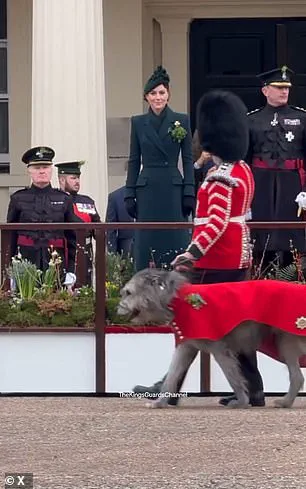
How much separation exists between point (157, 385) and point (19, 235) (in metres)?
2.18

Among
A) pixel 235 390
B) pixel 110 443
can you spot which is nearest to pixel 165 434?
pixel 110 443

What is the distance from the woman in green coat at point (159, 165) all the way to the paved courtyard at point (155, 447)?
2.68 m

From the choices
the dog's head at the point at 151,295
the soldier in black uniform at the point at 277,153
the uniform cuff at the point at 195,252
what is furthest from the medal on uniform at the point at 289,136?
the dog's head at the point at 151,295

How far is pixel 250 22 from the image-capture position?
57.7 feet

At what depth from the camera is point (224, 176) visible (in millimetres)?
9594

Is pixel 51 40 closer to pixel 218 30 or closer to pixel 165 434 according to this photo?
pixel 218 30

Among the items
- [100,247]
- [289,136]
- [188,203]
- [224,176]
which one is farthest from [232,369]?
[188,203]

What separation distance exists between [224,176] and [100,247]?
2.35 m

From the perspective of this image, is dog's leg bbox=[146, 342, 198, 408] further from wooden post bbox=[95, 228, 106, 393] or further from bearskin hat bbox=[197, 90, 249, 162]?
wooden post bbox=[95, 228, 106, 393]

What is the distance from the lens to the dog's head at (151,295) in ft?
30.9

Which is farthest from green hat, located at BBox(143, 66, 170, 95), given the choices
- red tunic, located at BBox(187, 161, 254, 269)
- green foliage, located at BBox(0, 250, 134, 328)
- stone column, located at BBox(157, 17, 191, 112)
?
stone column, located at BBox(157, 17, 191, 112)

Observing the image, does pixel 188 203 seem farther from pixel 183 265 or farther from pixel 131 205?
pixel 183 265

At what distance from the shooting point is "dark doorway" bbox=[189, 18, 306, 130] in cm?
1748

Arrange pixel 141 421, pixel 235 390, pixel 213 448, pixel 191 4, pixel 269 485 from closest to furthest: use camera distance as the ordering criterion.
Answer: pixel 269 485 → pixel 213 448 → pixel 141 421 → pixel 235 390 → pixel 191 4
